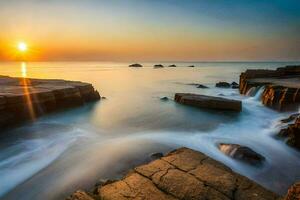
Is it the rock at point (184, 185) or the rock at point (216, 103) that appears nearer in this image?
the rock at point (184, 185)

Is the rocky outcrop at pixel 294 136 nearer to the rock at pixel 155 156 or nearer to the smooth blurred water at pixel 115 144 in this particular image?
the smooth blurred water at pixel 115 144

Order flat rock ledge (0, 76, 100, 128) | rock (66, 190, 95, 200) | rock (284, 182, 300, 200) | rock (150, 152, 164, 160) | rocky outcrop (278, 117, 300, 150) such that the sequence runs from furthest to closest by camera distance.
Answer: flat rock ledge (0, 76, 100, 128)
rocky outcrop (278, 117, 300, 150)
rock (150, 152, 164, 160)
rock (66, 190, 95, 200)
rock (284, 182, 300, 200)

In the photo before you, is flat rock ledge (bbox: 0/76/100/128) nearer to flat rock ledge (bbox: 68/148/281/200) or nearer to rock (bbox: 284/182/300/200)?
flat rock ledge (bbox: 68/148/281/200)

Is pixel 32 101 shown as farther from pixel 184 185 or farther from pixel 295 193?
pixel 295 193

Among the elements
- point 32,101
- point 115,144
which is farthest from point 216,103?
point 32,101

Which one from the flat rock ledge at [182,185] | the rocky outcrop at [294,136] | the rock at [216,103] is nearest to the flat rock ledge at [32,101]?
the rock at [216,103]

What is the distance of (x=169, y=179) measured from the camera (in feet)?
12.5

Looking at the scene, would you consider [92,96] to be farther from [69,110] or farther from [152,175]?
[152,175]

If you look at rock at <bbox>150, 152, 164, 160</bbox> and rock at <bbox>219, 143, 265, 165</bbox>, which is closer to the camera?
rock at <bbox>219, 143, 265, 165</bbox>

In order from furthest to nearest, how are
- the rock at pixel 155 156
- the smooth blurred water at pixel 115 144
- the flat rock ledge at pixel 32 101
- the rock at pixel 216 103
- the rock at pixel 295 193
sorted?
the rock at pixel 216 103 < the flat rock ledge at pixel 32 101 < the rock at pixel 155 156 < the smooth blurred water at pixel 115 144 < the rock at pixel 295 193

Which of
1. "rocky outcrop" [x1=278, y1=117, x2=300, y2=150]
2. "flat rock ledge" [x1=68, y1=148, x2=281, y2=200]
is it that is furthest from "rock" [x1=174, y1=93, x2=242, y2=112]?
"flat rock ledge" [x1=68, y1=148, x2=281, y2=200]

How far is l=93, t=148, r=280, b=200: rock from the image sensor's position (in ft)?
11.3

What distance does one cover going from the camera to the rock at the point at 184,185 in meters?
3.44

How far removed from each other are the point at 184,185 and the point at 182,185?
1.2 inches
